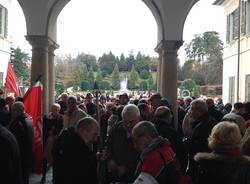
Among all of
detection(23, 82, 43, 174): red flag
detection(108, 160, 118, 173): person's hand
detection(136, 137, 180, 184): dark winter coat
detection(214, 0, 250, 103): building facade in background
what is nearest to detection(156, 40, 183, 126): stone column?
detection(23, 82, 43, 174): red flag

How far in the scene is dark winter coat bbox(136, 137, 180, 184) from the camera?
4.48 meters

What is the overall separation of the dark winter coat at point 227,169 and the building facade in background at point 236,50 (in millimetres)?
19961

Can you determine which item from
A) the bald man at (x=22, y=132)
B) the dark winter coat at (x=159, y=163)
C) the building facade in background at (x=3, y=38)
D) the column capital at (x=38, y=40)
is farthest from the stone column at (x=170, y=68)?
the building facade in background at (x=3, y=38)

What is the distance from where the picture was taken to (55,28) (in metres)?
15.4

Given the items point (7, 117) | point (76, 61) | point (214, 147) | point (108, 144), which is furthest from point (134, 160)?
point (76, 61)

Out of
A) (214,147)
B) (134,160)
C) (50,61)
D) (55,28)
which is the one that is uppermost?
(55,28)

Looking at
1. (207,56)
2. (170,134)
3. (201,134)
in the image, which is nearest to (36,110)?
(170,134)

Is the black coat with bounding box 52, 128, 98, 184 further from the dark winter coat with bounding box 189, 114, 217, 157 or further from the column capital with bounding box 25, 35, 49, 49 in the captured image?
the column capital with bounding box 25, 35, 49, 49

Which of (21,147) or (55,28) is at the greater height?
(55,28)

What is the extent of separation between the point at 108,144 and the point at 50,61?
30.0 ft

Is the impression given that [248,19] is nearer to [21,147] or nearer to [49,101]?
[49,101]

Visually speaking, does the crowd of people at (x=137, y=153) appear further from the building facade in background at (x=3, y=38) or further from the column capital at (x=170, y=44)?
the building facade in background at (x=3, y=38)

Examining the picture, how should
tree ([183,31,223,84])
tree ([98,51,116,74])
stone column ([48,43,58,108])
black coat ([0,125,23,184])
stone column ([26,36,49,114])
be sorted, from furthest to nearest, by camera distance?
tree ([98,51,116,74])
tree ([183,31,223,84])
stone column ([48,43,58,108])
stone column ([26,36,49,114])
black coat ([0,125,23,184])

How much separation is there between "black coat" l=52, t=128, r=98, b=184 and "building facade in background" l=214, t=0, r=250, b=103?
1940cm
